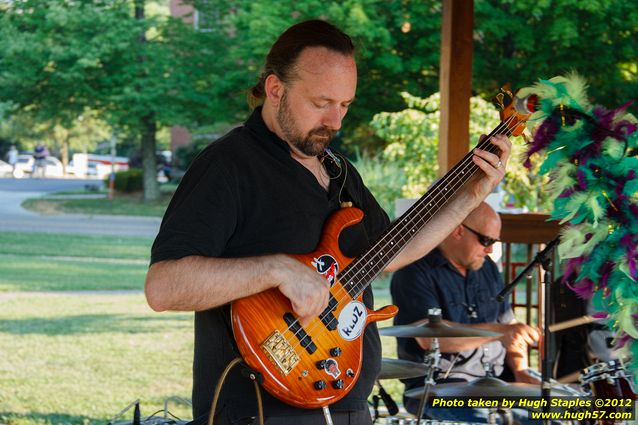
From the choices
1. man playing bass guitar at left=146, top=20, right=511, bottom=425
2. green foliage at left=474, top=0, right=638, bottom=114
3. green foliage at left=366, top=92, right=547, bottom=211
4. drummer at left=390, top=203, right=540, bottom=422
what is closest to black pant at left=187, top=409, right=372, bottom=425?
man playing bass guitar at left=146, top=20, right=511, bottom=425

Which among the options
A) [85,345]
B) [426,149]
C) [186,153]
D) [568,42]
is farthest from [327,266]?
[186,153]

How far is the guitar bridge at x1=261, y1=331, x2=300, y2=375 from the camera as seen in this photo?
88.7 inches

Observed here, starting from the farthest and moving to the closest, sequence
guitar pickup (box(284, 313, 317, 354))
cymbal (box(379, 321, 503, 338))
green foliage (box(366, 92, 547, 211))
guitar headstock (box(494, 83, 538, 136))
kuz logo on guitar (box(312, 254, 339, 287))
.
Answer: green foliage (box(366, 92, 547, 211)), cymbal (box(379, 321, 503, 338)), guitar headstock (box(494, 83, 538, 136)), kuz logo on guitar (box(312, 254, 339, 287)), guitar pickup (box(284, 313, 317, 354))

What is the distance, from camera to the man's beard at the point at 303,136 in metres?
2.45

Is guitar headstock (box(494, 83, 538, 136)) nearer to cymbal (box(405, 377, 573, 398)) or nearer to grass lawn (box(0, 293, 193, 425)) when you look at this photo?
cymbal (box(405, 377, 573, 398))

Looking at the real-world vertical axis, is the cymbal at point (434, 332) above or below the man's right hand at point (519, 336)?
above

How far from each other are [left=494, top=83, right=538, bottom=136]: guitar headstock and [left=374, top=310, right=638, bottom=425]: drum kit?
104 cm

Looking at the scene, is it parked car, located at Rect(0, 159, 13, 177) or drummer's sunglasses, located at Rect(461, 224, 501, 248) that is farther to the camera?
parked car, located at Rect(0, 159, 13, 177)

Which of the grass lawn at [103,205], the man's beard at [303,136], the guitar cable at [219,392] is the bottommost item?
the grass lawn at [103,205]

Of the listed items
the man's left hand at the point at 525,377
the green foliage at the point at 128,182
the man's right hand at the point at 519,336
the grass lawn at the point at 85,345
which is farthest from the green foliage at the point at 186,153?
the man's right hand at the point at 519,336

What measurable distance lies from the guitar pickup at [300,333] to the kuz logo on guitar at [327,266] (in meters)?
0.16

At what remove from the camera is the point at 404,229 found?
2.67 metres

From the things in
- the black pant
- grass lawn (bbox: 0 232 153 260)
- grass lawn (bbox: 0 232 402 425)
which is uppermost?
the black pant

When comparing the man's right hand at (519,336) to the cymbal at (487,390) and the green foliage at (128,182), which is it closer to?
the cymbal at (487,390)
